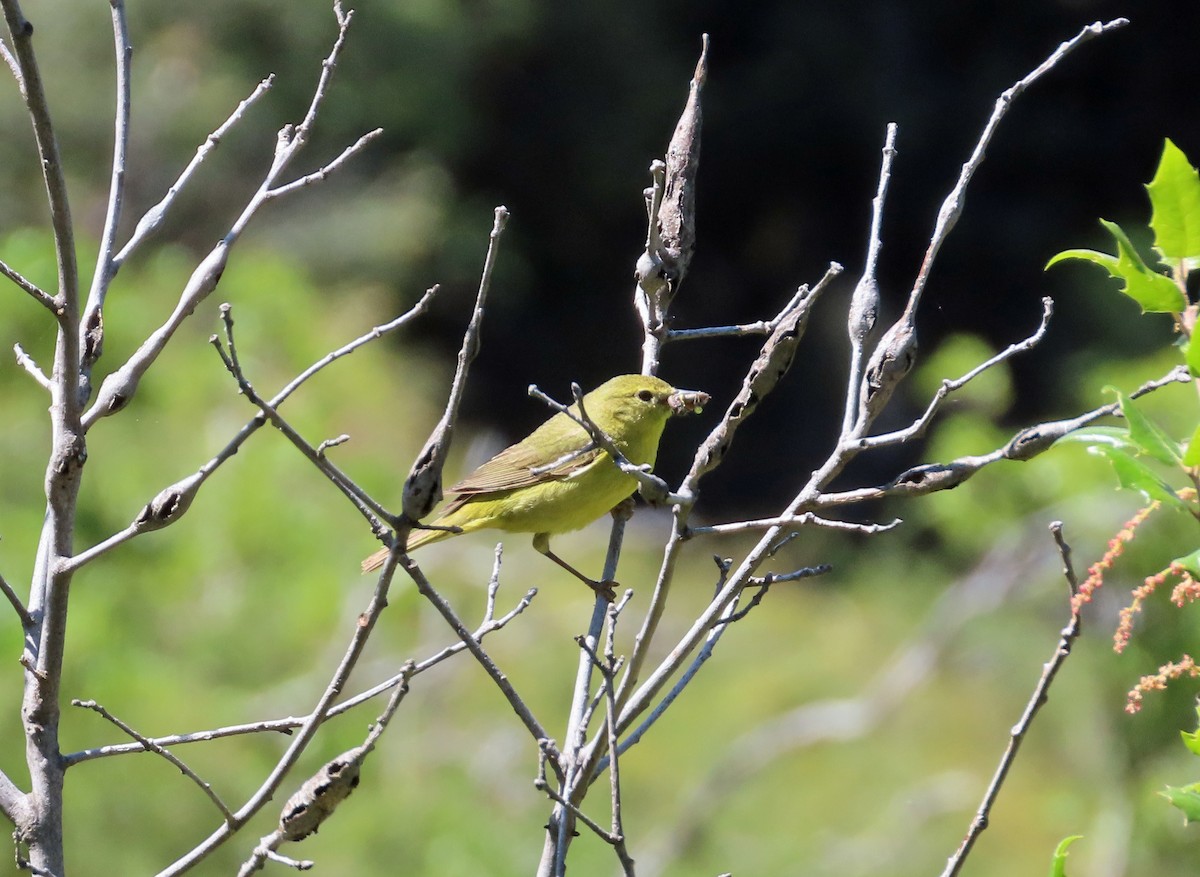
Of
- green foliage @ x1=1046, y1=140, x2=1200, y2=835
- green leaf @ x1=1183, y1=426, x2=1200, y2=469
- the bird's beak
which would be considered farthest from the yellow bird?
green leaf @ x1=1183, y1=426, x2=1200, y2=469

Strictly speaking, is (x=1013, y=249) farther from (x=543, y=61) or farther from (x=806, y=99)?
(x=543, y=61)

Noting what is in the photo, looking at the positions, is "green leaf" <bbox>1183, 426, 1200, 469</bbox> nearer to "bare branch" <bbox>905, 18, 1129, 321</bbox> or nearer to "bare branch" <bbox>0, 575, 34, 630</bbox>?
"bare branch" <bbox>905, 18, 1129, 321</bbox>

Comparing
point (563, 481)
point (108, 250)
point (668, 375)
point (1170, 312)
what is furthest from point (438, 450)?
point (668, 375)

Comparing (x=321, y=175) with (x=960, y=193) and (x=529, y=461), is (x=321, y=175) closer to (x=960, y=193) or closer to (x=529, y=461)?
(x=960, y=193)

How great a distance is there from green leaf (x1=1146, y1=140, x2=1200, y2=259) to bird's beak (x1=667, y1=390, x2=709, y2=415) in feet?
5.24

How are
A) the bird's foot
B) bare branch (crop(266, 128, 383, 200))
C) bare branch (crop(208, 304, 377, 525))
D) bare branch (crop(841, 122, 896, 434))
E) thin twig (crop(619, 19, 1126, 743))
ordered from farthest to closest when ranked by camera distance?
the bird's foot < bare branch (crop(266, 128, 383, 200)) < bare branch (crop(841, 122, 896, 434)) < thin twig (crop(619, 19, 1126, 743)) < bare branch (crop(208, 304, 377, 525))

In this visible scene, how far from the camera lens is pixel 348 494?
1.59 meters

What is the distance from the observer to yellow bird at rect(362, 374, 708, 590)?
354 centimetres

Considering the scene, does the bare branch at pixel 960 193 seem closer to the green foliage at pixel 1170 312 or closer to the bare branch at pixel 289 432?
the green foliage at pixel 1170 312

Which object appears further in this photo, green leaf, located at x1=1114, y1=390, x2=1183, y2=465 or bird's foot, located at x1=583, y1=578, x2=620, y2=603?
bird's foot, located at x1=583, y1=578, x2=620, y2=603

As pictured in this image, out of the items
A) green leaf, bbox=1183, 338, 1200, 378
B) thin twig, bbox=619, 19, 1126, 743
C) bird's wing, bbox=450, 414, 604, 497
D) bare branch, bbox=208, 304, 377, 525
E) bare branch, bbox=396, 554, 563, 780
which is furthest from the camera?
bird's wing, bbox=450, 414, 604, 497

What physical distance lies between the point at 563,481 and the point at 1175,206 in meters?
2.17

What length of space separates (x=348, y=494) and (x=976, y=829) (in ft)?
2.93

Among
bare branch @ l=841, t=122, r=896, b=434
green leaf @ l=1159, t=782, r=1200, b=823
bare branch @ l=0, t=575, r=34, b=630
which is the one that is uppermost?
bare branch @ l=841, t=122, r=896, b=434
